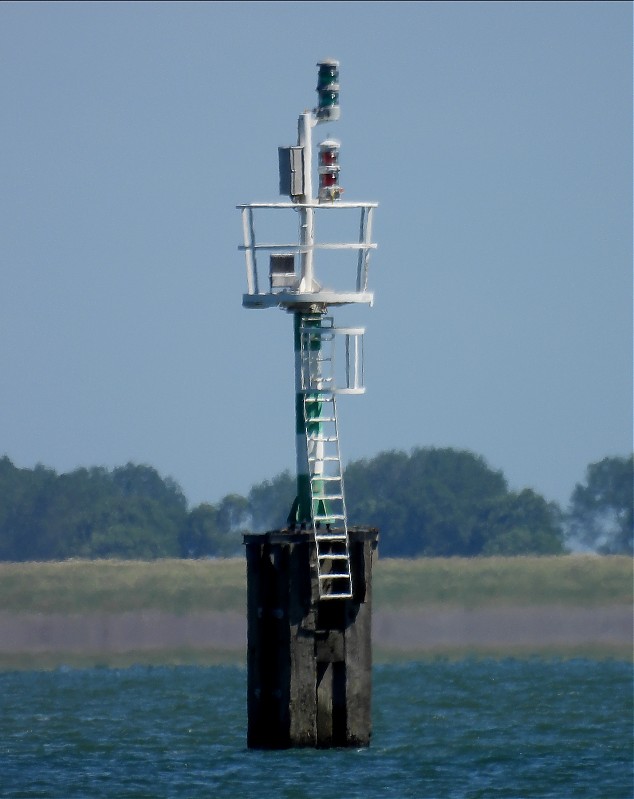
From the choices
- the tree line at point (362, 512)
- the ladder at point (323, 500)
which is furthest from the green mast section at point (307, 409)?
the tree line at point (362, 512)

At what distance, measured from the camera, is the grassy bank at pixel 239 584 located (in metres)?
69.3

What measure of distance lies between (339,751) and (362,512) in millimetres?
74893

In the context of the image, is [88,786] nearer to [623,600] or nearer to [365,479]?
[623,600]

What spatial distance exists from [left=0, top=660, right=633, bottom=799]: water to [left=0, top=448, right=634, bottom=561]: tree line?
41.2 m

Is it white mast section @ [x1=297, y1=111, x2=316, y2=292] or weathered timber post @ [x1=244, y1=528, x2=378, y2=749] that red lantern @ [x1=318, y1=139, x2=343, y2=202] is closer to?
white mast section @ [x1=297, y1=111, x2=316, y2=292]

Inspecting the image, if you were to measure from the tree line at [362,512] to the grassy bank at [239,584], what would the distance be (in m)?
27.2

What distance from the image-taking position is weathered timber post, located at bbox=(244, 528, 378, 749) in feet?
128

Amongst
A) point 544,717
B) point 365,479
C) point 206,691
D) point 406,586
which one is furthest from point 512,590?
point 365,479

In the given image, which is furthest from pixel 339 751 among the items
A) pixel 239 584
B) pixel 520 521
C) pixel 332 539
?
pixel 520 521

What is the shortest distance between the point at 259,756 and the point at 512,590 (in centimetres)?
3257

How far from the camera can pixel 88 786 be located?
38.3 meters

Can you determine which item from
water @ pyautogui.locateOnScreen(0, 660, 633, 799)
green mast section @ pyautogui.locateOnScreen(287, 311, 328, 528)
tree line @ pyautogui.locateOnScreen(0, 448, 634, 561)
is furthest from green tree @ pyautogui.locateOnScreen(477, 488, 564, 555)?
green mast section @ pyautogui.locateOnScreen(287, 311, 328, 528)

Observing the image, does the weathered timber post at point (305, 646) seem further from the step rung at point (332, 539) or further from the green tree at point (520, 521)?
the green tree at point (520, 521)

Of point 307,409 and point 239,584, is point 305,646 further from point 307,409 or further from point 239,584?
point 239,584
